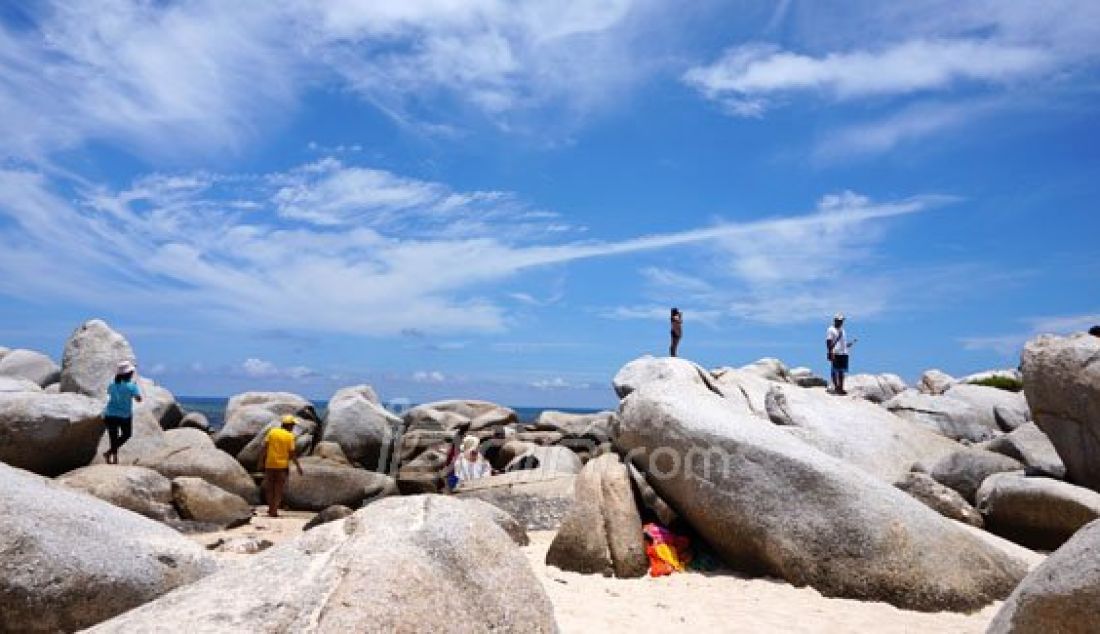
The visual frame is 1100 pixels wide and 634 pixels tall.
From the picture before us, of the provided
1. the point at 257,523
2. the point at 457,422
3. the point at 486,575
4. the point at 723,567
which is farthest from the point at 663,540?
the point at 457,422

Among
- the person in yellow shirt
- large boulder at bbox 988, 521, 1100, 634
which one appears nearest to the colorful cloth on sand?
large boulder at bbox 988, 521, 1100, 634

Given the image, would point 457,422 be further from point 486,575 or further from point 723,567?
point 486,575

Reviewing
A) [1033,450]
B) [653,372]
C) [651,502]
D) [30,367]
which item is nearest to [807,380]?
[653,372]

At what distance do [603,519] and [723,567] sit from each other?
58.1 inches

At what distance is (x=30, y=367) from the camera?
26.5 m

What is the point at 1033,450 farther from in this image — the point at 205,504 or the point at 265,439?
the point at 265,439

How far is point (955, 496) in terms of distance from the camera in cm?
1123

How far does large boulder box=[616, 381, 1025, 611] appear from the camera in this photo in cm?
825

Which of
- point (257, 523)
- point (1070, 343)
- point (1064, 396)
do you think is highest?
point (1070, 343)

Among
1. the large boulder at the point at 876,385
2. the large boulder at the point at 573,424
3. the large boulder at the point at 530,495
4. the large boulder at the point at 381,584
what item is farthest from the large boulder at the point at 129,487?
the large boulder at the point at 876,385

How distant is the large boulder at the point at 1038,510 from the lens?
10.3 metres

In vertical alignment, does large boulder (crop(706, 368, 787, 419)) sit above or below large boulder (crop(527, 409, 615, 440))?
above

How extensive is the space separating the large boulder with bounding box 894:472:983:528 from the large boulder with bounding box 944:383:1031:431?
9418 millimetres

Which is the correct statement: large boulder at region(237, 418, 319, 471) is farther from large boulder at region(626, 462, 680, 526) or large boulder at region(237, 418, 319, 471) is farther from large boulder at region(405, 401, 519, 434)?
large boulder at region(626, 462, 680, 526)
